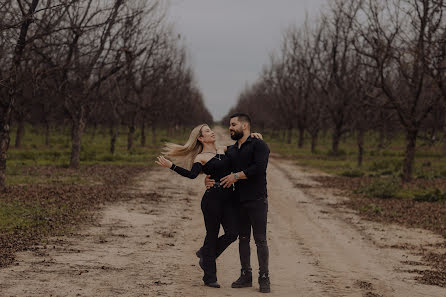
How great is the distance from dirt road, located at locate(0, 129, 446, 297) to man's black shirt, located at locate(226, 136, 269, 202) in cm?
110

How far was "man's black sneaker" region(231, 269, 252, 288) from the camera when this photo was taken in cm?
635

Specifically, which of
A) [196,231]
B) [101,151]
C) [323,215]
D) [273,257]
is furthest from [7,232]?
[101,151]

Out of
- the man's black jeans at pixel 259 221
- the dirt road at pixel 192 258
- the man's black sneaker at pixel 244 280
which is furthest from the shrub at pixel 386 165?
the man's black jeans at pixel 259 221

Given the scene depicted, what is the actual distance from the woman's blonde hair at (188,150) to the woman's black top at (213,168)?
6.7 inches

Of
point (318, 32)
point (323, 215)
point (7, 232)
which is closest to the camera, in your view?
point (7, 232)

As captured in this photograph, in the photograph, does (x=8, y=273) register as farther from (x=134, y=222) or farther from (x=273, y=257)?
(x=134, y=222)

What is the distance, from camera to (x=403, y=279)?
7203 mm

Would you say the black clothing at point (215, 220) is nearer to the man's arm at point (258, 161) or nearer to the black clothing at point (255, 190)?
the black clothing at point (255, 190)

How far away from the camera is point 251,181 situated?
6.16 metres

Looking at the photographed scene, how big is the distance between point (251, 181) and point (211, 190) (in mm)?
468

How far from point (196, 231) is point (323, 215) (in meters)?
3.83

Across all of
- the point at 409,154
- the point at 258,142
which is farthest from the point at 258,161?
the point at 409,154

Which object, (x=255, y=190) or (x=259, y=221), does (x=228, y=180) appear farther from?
(x=259, y=221)

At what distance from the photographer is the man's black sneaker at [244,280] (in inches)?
250
